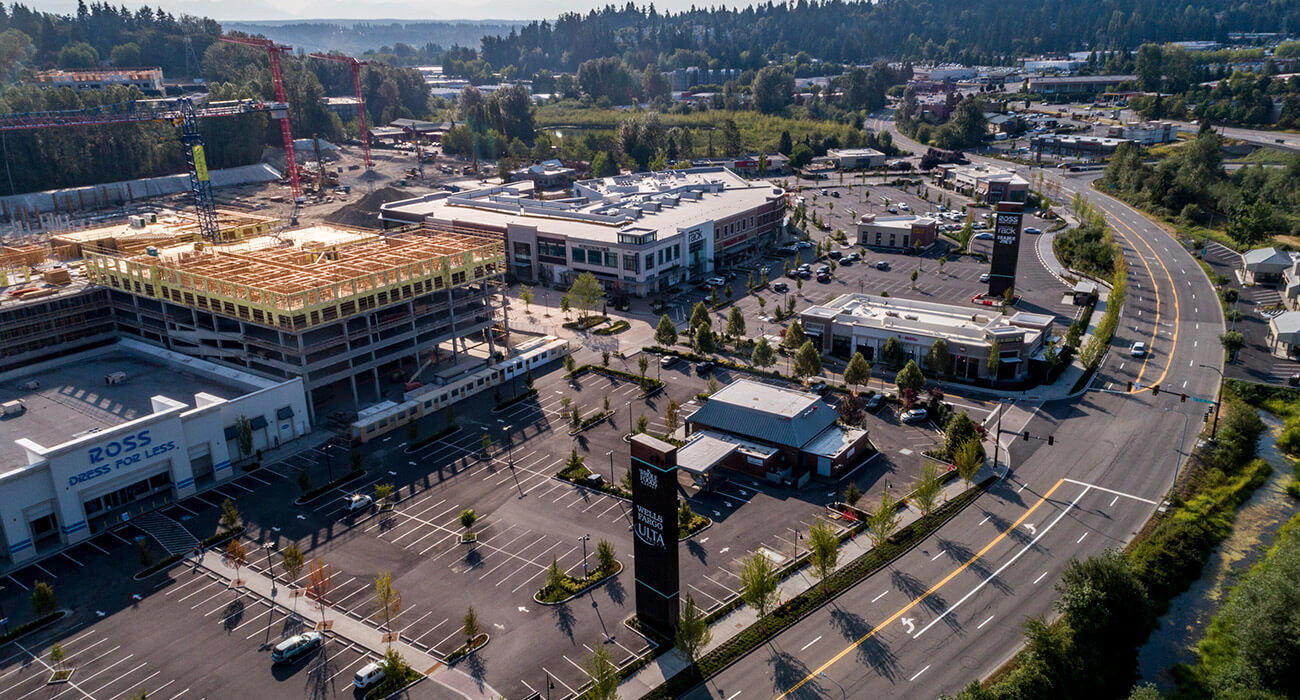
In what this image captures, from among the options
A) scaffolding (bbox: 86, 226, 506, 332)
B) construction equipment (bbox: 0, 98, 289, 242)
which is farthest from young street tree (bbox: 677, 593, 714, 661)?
construction equipment (bbox: 0, 98, 289, 242)

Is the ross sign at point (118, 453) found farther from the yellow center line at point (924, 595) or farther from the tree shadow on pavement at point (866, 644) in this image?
the tree shadow on pavement at point (866, 644)

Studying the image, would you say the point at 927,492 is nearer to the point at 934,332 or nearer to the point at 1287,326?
the point at 934,332

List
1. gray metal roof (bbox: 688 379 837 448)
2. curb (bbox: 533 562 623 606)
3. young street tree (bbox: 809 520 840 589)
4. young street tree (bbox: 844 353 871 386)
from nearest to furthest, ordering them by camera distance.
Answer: young street tree (bbox: 809 520 840 589) → curb (bbox: 533 562 623 606) → gray metal roof (bbox: 688 379 837 448) → young street tree (bbox: 844 353 871 386)

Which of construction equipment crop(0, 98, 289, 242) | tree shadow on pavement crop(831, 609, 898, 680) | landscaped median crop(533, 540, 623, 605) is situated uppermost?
construction equipment crop(0, 98, 289, 242)

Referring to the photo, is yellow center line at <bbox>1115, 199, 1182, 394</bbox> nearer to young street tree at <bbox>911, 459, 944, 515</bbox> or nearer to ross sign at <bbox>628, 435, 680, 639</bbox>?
young street tree at <bbox>911, 459, 944, 515</bbox>

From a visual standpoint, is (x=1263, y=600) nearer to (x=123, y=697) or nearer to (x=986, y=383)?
(x=986, y=383)

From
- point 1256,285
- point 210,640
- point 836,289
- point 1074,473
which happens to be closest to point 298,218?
point 836,289
